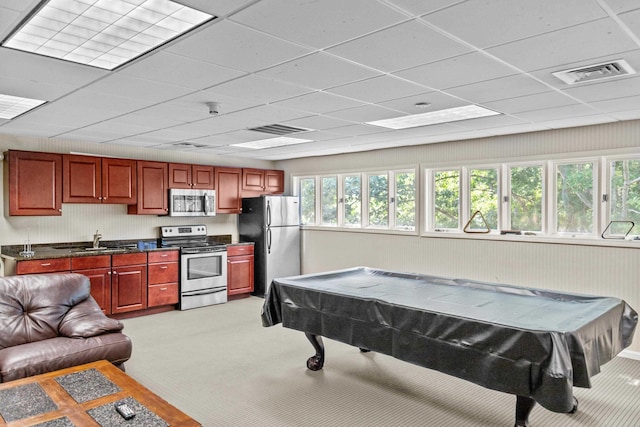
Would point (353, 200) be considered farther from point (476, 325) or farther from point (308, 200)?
point (476, 325)

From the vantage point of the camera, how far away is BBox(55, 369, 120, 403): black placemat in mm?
2387

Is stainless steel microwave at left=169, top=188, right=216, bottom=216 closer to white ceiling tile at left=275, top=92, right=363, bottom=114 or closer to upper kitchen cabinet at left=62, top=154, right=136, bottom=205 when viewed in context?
upper kitchen cabinet at left=62, top=154, right=136, bottom=205

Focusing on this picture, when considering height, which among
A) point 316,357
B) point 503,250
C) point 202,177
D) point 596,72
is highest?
point 596,72

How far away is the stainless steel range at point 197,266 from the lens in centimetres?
624

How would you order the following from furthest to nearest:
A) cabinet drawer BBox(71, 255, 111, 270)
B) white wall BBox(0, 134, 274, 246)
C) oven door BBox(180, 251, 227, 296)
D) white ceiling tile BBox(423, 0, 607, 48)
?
1. oven door BBox(180, 251, 227, 296)
2. white wall BBox(0, 134, 274, 246)
3. cabinet drawer BBox(71, 255, 111, 270)
4. white ceiling tile BBox(423, 0, 607, 48)

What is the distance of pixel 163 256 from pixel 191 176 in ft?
4.28

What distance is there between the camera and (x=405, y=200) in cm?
626

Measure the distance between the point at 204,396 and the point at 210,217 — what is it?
415 centimetres

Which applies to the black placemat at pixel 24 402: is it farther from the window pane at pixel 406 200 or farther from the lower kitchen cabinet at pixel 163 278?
the window pane at pixel 406 200

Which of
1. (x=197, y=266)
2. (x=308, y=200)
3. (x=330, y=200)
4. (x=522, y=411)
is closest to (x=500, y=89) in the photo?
(x=522, y=411)

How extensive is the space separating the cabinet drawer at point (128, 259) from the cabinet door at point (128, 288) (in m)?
0.05

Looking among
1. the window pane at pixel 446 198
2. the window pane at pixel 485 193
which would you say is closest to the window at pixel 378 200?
the window pane at pixel 446 198

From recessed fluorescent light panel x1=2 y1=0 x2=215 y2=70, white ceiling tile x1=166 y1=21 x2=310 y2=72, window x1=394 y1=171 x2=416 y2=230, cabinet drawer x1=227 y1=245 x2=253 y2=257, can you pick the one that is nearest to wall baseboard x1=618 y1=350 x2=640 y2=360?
window x1=394 y1=171 x2=416 y2=230

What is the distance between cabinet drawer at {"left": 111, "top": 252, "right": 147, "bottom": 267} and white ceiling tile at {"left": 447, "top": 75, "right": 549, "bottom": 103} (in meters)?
4.44
